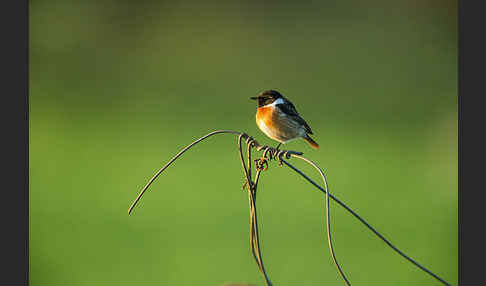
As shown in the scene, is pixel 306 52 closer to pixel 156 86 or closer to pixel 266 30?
pixel 266 30

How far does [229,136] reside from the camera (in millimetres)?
8109

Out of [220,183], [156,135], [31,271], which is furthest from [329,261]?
[156,135]

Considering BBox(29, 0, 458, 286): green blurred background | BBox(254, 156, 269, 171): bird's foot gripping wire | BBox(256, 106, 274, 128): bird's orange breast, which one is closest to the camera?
BBox(254, 156, 269, 171): bird's foot gripping wire

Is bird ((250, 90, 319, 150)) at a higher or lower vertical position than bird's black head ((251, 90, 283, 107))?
lower

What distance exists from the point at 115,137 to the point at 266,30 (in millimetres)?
4518

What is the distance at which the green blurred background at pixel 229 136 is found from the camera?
4883mm

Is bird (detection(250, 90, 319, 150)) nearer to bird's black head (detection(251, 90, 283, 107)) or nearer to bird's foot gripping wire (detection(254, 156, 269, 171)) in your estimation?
bird's black head (detection(251, 90, 283, 107))

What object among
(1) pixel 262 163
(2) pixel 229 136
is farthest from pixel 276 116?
(2) pixel 229 136

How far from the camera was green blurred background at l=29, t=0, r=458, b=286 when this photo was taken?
4.88 meters

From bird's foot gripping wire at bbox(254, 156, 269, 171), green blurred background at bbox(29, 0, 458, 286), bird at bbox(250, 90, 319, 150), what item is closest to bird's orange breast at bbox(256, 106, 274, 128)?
bird at bbox(250, 90, 319, 150)

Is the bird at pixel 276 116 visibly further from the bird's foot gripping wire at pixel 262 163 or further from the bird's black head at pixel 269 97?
the bird's foot gripping wire at pixel 262 163

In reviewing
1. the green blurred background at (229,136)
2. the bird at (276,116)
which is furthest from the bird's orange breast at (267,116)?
the green blurred background at (229,136)

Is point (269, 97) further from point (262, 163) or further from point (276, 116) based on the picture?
point (262, 163)

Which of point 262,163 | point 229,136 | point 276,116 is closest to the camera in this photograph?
point 262,163
